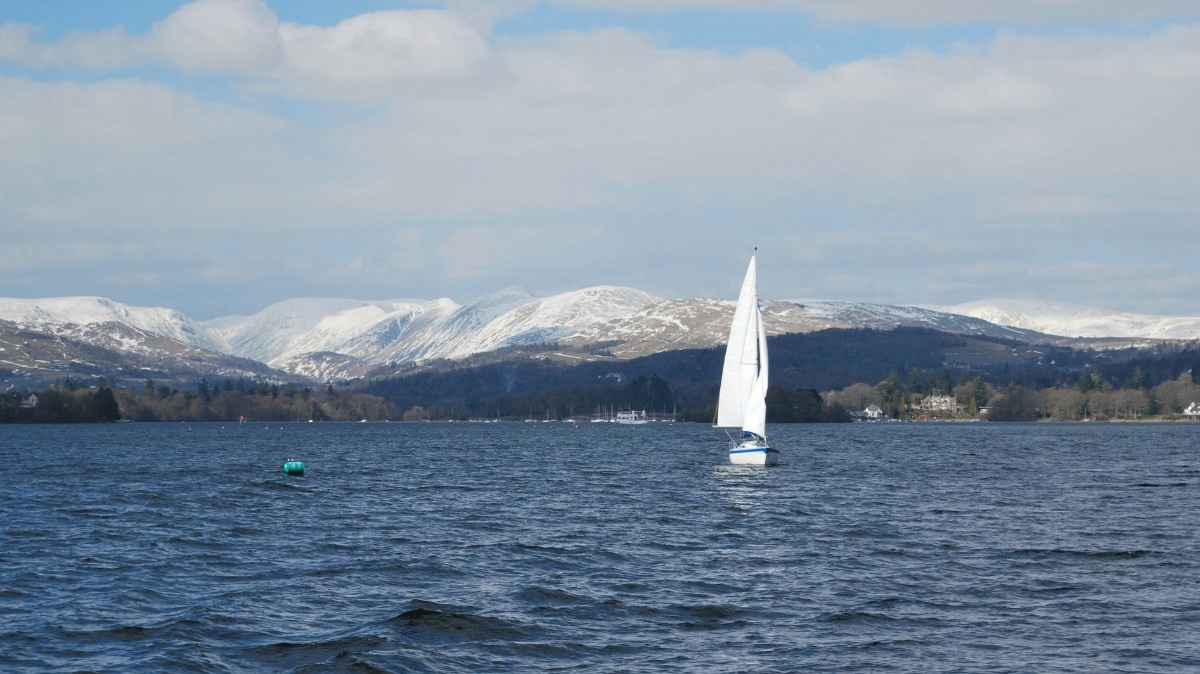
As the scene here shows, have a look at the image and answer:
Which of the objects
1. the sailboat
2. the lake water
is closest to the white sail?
the sailboat

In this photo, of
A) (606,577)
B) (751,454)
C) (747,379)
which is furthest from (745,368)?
(606,577)

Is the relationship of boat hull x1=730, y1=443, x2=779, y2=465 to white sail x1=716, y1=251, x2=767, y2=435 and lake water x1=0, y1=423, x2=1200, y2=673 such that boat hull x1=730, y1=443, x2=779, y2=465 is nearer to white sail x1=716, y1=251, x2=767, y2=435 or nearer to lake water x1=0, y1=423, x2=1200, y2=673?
white sail x1=716, y1=251, x2=767, y2=435

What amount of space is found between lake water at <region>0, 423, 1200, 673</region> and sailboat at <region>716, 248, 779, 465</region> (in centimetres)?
1526

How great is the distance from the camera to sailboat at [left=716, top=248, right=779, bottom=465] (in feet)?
357

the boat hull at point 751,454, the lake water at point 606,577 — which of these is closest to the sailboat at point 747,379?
the boat hull at point 751,454

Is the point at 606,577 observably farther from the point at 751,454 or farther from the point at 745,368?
the point at 751,454

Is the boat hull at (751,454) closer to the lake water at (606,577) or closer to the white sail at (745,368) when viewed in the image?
the white sail at (745,368)

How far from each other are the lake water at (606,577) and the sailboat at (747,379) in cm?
1526

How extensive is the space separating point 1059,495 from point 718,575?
150ft

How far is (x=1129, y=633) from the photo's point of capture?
36.2 meters

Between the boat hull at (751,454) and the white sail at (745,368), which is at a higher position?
the white sail at (745,368)

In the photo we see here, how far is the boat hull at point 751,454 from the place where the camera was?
112062 millimetres

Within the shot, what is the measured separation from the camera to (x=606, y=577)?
46594 millimetres

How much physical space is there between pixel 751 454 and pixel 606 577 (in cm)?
6704
